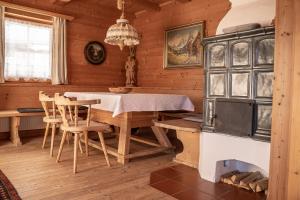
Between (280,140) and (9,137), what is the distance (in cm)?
411

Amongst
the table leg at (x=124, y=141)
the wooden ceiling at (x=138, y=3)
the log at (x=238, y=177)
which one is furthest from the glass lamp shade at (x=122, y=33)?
the log at (x=238, y=177)

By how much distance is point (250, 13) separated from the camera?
7.71ft

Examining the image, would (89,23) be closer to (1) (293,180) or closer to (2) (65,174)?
(2) (65,174)

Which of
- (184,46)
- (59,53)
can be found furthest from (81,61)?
(184,46)

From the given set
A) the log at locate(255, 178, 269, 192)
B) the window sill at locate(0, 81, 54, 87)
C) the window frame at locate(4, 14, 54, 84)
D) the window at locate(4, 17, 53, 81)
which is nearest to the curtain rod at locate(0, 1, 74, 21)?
the window frame at locate(4, 14, 54, 84)

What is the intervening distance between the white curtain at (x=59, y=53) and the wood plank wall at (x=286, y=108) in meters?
3.84

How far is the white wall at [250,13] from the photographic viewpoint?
2.22 m

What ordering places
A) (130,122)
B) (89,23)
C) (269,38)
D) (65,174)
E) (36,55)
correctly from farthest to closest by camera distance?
1. (89,23)
2. (36,55)
3. (130,122)
4. (65,174)
5. (269,38)

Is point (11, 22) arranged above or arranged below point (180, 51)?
above

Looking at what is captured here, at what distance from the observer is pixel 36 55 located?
14.5 ft

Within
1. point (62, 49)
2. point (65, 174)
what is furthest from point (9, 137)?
point (65, 174)

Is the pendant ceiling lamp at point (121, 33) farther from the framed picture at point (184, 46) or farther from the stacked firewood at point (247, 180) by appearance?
the stacked firewood at point (247, 180)

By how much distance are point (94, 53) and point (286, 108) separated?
4.24 m

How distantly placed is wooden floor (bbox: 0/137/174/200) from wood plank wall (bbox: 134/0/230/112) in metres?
1.71
